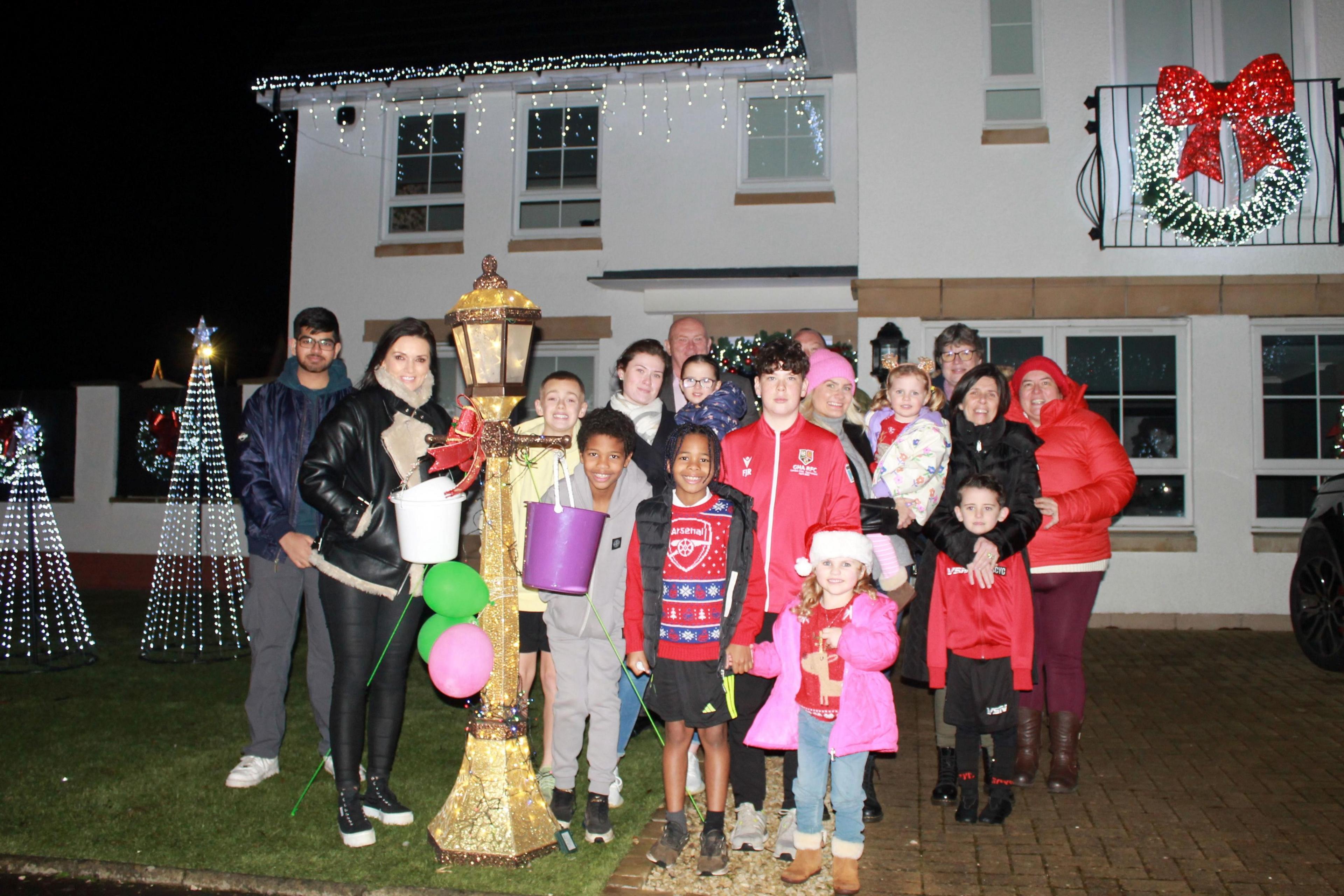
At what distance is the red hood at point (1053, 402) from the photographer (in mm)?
4852

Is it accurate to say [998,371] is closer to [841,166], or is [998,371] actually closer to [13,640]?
[841,166]

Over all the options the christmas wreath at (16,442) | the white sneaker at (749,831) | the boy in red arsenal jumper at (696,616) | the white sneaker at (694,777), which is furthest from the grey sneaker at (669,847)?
the christmas wreath at (16,442)

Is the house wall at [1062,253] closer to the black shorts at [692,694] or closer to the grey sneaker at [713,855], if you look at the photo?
the black shorts at [692,694]

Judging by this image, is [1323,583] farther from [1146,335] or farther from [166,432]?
[166,432]

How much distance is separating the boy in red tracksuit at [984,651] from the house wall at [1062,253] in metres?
4.71

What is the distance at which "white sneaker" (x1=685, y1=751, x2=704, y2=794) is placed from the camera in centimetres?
466

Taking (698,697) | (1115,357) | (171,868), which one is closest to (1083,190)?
(1115,357)

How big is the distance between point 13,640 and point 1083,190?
33.3ft

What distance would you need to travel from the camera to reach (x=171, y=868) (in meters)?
3.73

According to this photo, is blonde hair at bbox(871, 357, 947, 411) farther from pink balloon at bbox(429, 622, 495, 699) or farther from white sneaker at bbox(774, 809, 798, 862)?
pink balloon at bbox(429, 622, 495, 699)

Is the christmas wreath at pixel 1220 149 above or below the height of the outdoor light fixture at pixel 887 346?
above

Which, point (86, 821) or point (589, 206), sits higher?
point (589, 206)

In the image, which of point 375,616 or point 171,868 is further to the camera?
point 375,616

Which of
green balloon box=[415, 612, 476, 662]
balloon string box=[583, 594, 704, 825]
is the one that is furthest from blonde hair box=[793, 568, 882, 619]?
green balloon box=[415, 612, 476, 662]
